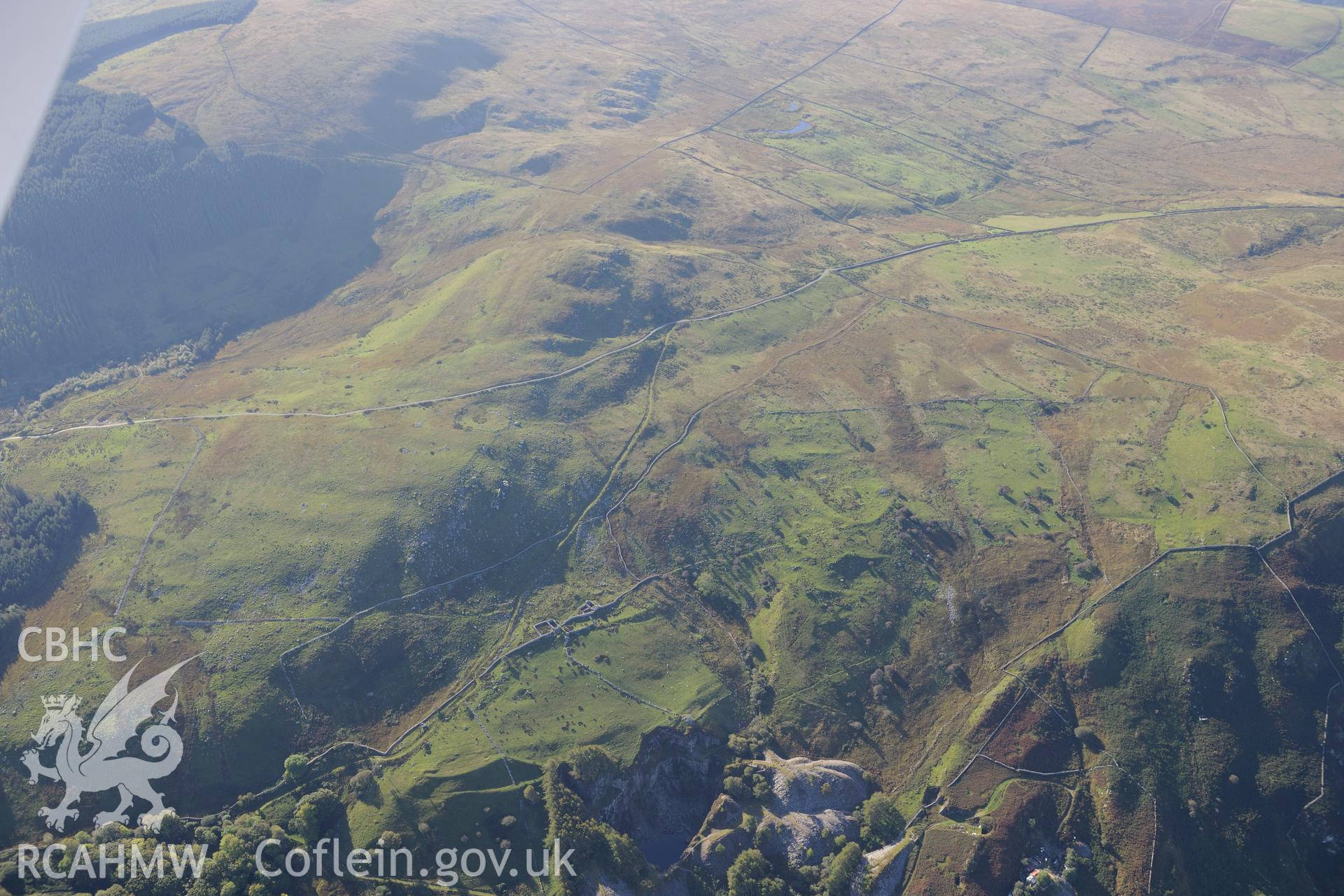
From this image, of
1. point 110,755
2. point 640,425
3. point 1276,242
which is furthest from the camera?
point 1276,242

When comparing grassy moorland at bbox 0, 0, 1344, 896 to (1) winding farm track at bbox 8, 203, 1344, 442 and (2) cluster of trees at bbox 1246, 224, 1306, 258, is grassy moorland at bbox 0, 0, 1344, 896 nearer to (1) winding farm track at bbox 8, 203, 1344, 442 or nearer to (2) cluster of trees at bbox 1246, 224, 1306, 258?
(1) winding farm track at bbox 8, 203, 1344, 442

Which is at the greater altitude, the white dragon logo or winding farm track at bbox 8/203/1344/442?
winding farm track at bbox 8/203/1344/442

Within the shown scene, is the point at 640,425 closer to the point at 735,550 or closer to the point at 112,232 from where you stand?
the point at 735,550

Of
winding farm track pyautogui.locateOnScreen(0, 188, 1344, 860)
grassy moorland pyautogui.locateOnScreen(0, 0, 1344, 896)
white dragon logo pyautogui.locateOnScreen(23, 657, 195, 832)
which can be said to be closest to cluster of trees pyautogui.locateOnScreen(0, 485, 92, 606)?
grassy moorland pyautogui.locateOnScreen(0, 0, 1344, 896)

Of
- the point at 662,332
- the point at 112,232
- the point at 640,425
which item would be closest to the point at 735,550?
the point at 640,425

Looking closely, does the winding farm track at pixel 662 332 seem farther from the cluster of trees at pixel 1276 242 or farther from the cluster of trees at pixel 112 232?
the cluster of trees at pixel 112 232
